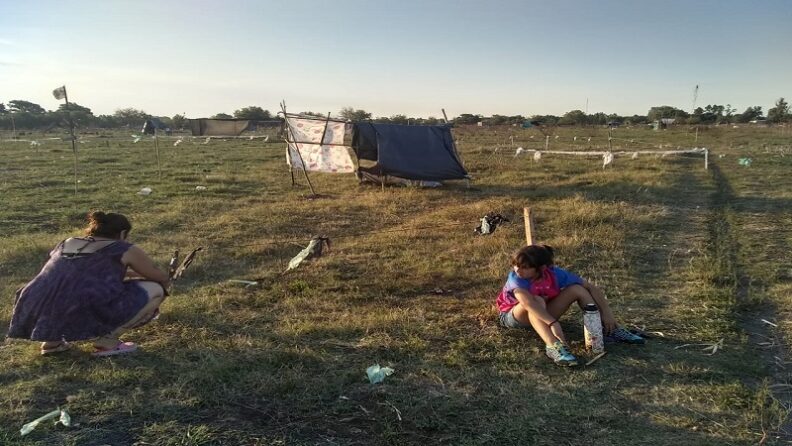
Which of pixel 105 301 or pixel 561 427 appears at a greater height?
pixel 105 301

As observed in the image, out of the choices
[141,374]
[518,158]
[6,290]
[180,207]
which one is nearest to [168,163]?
[180,207]

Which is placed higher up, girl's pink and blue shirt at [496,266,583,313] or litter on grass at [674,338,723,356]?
girl's pink and blue shirt at [496,266,583,313]

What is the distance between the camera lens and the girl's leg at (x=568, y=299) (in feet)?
11.9

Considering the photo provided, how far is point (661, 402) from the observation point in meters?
2.90

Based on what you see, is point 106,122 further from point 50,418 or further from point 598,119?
point 50,418

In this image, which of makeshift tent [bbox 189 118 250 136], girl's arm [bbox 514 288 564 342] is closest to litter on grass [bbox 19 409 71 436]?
girl's arm [bbox 514 288 564 342]

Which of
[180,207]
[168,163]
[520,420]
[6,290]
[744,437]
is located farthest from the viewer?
[168,163]

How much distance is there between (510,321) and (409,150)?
27.0 feet

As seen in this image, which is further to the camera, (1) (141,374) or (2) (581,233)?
(2) (581,233)

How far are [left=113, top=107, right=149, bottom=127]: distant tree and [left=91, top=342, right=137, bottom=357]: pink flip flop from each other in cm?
5929

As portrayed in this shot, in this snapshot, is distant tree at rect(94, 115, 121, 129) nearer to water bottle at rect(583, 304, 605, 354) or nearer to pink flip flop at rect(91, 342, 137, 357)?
pink flip flop at rect(91, 342, 137, 357)

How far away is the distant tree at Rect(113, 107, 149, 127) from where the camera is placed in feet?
191

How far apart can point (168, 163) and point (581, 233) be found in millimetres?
13861

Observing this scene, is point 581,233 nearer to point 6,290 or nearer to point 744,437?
point 744,437
